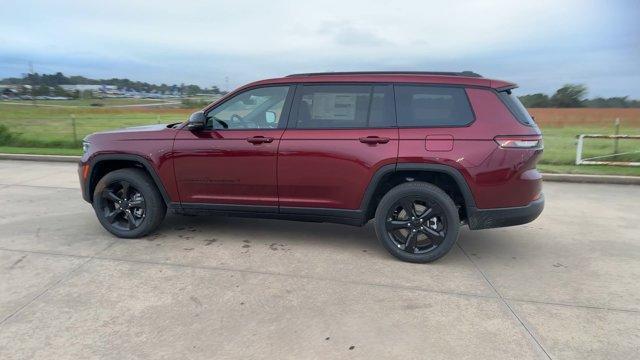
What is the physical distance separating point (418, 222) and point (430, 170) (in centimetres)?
51

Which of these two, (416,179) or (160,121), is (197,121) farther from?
(160,121)

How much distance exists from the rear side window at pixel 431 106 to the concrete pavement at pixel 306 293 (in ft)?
4.46

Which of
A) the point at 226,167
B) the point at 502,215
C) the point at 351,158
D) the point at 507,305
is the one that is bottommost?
the point at 507,305

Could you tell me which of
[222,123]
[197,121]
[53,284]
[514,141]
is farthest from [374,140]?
[53,284]

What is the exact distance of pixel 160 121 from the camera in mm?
12961

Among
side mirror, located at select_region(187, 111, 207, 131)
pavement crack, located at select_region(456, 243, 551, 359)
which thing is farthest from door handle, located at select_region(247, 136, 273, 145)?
pavement crack, located at select_region(456, 243, 551, 359)

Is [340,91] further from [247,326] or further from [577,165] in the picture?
[577,165]

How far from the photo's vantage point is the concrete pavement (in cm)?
302

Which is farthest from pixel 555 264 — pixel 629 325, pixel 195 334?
pixel 195 334

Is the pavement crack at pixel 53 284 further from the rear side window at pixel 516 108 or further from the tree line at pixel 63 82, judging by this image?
the tree line at pixel 63 82

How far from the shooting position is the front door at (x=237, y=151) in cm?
462

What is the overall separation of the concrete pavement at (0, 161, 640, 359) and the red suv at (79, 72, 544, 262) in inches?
17.2

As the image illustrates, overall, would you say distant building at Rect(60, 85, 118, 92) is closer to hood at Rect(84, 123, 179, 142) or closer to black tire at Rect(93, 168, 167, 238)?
hood at Rect(84, 123, 179, 142)

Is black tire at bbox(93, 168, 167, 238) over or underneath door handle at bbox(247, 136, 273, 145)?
underneath
